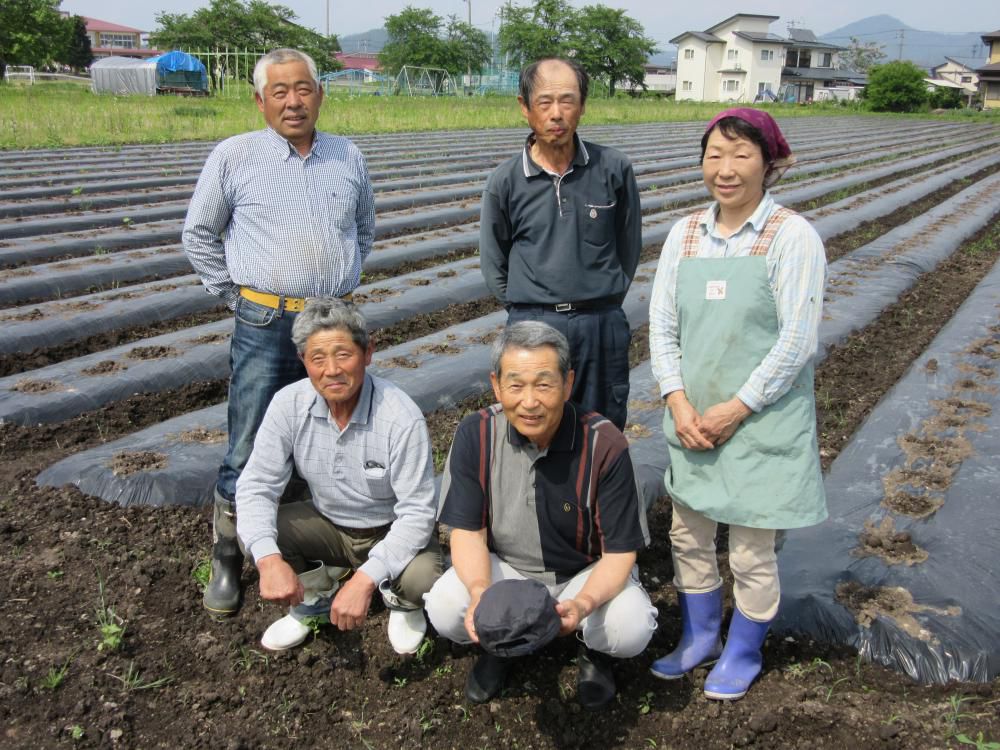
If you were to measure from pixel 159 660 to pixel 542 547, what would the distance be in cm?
107

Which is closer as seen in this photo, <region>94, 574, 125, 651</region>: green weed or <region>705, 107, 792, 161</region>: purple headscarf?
<region>705, 107, 792, 161</region>: purple headscarf

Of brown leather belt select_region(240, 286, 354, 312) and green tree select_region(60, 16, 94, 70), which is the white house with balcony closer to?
green tree select_region(60, 16, 94, 70)

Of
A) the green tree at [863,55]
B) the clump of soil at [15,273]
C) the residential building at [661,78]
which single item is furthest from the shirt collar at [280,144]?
the green tree at [863,55]

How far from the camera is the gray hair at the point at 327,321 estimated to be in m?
2.11

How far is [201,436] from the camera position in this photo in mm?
3361

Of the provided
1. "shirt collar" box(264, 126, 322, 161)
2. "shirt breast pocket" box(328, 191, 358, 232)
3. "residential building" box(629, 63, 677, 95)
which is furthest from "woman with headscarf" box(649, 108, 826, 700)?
"residential building" box(629, 63, 677, 95)

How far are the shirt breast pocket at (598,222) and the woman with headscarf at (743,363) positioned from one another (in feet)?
1.22

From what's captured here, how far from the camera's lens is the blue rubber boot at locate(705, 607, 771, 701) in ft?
6.69

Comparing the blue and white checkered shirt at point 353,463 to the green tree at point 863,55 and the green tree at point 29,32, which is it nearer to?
the green tree at point 29,32

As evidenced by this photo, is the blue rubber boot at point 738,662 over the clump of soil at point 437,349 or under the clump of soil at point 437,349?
under

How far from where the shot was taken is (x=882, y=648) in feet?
7.13

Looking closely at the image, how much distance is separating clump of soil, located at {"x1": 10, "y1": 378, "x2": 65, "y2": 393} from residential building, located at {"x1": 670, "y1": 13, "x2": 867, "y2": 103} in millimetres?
55882

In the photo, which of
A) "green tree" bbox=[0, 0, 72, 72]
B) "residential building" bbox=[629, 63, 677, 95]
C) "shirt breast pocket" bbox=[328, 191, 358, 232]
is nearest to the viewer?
"shirt breast pocket" bbox=[328, 191, 358, 232]

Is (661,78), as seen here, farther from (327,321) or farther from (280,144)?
(327,321)
